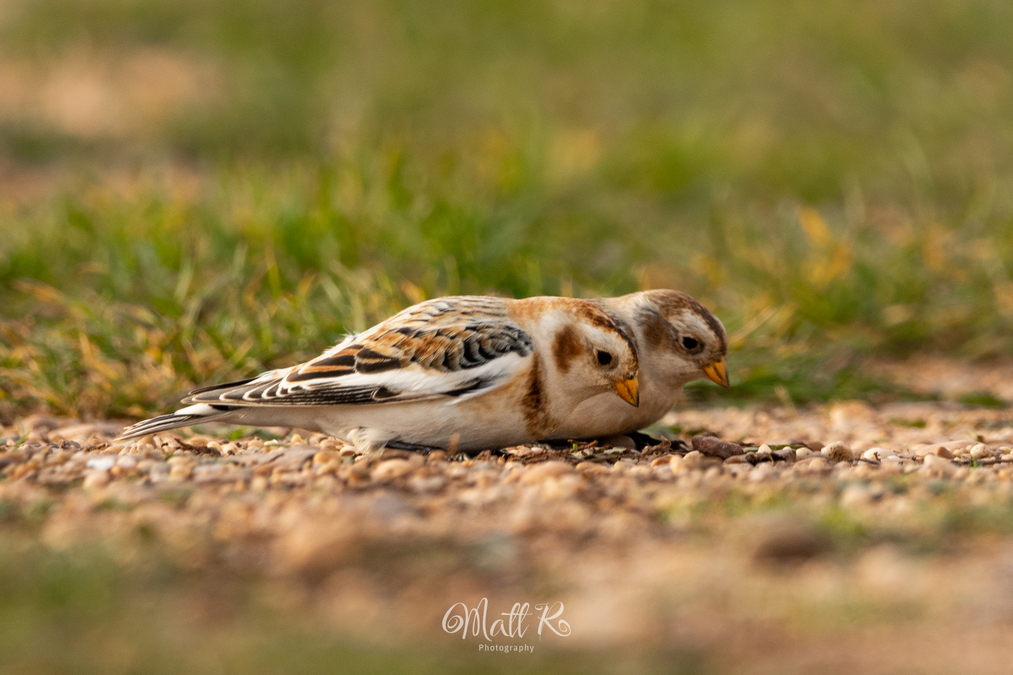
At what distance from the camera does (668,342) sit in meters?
4.19

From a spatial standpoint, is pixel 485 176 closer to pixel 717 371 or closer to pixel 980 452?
pixel 717 371

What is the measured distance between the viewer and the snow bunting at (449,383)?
3.45 meters

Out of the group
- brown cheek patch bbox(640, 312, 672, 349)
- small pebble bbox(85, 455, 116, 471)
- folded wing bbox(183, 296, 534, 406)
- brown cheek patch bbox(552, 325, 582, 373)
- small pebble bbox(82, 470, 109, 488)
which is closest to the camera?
small pebble bbox(82, 470, 109, 488)

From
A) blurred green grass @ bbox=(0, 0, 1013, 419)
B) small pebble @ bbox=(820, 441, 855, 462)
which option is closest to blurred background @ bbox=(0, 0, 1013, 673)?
blurred green grass @ bbox=(0, 0, 1013, 419)

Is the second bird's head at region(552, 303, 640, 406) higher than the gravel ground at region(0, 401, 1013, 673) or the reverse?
higher

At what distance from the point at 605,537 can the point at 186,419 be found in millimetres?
1637

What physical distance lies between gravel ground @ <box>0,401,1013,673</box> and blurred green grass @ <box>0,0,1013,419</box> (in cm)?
157

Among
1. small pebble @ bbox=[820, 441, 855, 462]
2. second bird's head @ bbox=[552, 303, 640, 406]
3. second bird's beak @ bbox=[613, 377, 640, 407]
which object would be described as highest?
second bird's head @ bbox=[552, 303, 640, 406]

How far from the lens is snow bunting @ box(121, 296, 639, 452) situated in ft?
11.3

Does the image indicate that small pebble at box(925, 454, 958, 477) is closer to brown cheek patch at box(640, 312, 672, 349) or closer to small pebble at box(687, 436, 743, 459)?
small pebble at box(687, 436, 743, 459)

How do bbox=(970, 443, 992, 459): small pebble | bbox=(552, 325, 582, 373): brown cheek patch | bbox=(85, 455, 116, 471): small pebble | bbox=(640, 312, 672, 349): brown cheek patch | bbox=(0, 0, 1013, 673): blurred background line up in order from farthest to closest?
1. bbox=(640, 312, 672, 349): brown cheek patch
2. bbox=(970, 443, 992, 459): small pebble
3. bbox=(552, 325, 582, 373): brown cheek patch
4. bbox=(85, 455, 116, 471): small pebble
5. bbox=(0, 0, 1013, 673): blurred background

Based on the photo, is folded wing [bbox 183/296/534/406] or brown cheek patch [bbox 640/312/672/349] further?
brown cheek patch [bbox 640/312/672/349]

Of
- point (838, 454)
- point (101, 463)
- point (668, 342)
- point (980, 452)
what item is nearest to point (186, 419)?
point (101, 463)

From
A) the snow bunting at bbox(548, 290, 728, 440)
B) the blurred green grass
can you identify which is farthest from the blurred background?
the snow bunting at bbox(548, 290, 728, 440)
